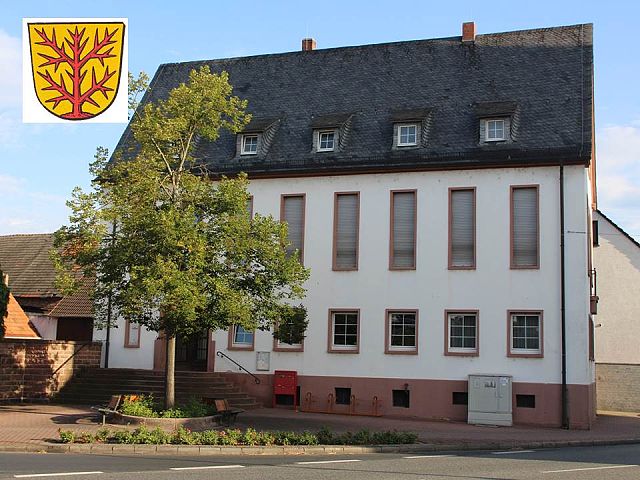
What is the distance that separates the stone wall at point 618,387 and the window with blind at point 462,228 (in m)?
10.1

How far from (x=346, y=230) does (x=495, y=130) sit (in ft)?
18.8

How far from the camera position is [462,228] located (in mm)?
27750

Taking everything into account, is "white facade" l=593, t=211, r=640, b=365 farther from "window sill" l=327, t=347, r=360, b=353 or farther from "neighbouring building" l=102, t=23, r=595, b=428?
"window sill" l=327, t=347, r=360, b=353

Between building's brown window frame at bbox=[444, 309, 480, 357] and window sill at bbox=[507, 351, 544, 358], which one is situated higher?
building's brown window frame at bbox=[444, 309, 480, 357]

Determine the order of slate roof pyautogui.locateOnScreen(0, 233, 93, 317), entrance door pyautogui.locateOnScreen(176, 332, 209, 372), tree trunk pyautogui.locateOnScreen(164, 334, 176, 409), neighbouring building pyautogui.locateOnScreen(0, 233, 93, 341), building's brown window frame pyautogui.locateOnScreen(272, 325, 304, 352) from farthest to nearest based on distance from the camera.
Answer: slate roof pyautogui.locateOnScreen(0, 233, 93, 317), neighbouring building pyautogui.locateOnScreen(0, 233, 93, 341), entrance door pyautogui.locateOnScreen(176, 332, 209, 372), building's brown window frame pyautogui.locateOnScreen(272, 325, 304, 352), tree trunk pyautogui.locateOnScreen(164, 334, 176, 409)

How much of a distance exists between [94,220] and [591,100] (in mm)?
16067

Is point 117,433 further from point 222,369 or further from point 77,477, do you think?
point 222,369

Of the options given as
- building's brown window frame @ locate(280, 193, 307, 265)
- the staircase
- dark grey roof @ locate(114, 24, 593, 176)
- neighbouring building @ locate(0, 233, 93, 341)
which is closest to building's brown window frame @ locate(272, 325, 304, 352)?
the staircase

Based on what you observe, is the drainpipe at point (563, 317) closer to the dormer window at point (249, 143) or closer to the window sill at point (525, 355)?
the window sill at point (525, 355)

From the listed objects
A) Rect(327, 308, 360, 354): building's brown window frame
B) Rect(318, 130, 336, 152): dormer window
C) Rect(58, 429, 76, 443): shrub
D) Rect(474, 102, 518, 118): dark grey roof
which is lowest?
Rect(58, 429, 76, 443): shrub

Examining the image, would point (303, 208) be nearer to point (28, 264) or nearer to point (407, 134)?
point (407, 134)

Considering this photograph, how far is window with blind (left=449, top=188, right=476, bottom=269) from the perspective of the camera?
2756 cm

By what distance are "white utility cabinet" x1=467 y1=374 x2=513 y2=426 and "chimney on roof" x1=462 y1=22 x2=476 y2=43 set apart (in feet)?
42.2

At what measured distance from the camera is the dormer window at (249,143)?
102ft
